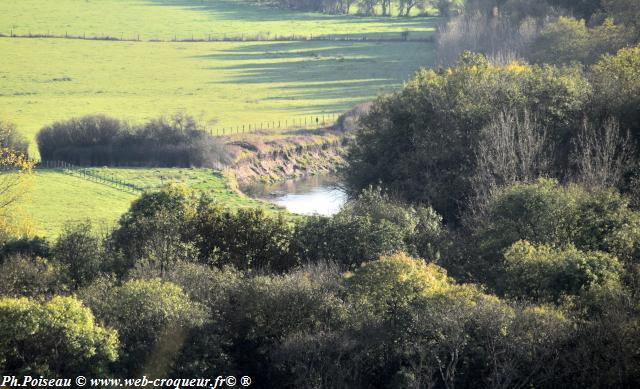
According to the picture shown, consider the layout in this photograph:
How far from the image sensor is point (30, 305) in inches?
1320

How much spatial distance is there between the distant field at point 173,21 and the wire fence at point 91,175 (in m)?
56.9

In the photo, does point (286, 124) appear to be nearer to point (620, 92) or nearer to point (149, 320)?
point (620, 92)

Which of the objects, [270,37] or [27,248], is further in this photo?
[270,37]

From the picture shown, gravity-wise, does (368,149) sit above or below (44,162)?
above

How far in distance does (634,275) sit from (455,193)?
18.6m

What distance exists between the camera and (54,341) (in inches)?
1304

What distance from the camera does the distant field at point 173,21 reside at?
462 ft

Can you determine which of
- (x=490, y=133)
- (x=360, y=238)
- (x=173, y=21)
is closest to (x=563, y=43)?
(x=490, y=133)

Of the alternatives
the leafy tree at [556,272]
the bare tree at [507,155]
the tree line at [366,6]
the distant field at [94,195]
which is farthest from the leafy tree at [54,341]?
the tree line at [366,6]

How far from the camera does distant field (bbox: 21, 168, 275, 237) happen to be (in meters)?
64.6

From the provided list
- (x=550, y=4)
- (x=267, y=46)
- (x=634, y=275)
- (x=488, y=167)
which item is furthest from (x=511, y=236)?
(x=267, y=46)

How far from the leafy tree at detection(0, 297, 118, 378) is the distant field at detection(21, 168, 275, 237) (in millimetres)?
26720

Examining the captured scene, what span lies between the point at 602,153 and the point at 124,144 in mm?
40340

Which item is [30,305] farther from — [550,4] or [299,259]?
[550,4]
